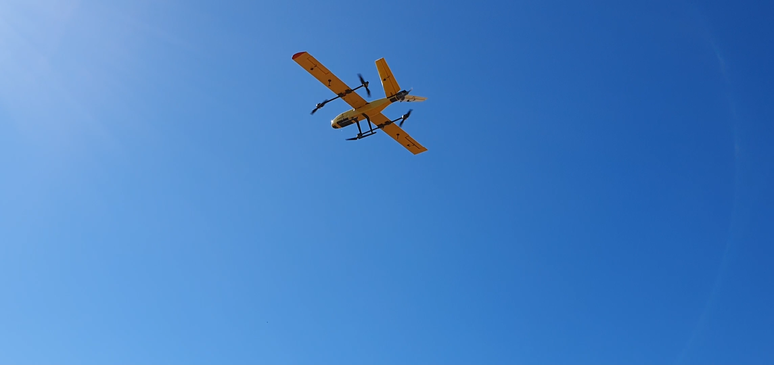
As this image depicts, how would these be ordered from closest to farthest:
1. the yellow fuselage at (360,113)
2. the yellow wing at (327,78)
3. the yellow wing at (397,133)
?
the yellow wing at (327,78), the yellow fuselage at (360,113), the yellow wing at (397,133)

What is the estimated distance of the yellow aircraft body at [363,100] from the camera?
42594 millimetres

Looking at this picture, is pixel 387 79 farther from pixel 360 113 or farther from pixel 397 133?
pixel 397 133

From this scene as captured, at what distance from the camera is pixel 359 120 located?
4778 centimetres

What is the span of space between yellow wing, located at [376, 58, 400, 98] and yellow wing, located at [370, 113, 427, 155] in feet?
15.5

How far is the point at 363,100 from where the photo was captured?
46.0 metres

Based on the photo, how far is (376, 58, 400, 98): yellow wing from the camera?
4234 cm

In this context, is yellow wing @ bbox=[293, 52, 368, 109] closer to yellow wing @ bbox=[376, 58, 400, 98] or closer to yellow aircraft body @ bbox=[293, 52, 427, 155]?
yellow aircraft body @ bbox=[293, 52, 427, 155]

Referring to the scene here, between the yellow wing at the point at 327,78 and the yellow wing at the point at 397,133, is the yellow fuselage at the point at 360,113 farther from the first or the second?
the yellow wing at the point at 397,133

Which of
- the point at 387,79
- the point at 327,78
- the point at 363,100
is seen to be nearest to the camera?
the point at 387,79

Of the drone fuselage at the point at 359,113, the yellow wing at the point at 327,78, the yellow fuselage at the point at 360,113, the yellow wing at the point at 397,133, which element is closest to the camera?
the yellow wing at the point at 327,78

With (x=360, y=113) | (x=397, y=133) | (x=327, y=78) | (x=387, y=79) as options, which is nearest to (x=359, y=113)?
(x=360, y=113)

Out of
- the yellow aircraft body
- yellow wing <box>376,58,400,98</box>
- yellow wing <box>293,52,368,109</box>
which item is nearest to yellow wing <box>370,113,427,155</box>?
the yellow aircraft body

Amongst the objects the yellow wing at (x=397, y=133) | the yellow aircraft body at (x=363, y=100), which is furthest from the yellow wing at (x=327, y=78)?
the yellow wing at (x=397, y=133)

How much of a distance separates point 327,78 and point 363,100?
403 cm
